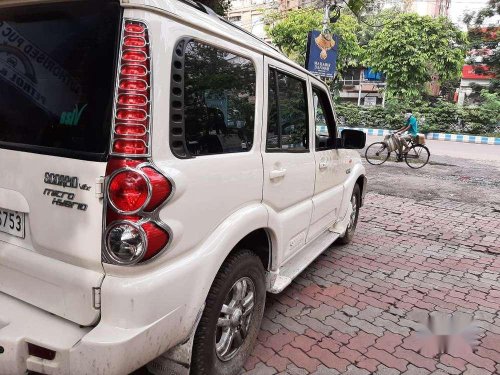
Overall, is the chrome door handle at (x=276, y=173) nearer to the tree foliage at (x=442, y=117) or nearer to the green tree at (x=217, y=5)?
the green tree at (x=217, y=5)

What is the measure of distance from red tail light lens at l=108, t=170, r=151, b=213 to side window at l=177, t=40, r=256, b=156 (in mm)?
341

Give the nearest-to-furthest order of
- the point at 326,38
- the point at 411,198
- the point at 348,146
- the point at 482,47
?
the point at 348,146, the point at 411,198, the point at 326,38, the point at 482,47

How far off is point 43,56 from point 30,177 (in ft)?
1.83

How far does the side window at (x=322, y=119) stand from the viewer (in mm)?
3533

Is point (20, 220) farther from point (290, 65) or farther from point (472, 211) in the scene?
point (472, 211)

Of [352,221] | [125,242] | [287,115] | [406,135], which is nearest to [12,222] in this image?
[125,242]

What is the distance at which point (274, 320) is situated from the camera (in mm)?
3164

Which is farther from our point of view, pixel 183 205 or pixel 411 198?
pixel 411 198

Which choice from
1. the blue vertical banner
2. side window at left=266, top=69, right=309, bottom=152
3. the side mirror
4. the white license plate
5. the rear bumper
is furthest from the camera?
the blue vertical banner

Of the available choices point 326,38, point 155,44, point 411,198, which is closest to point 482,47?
point 326,38

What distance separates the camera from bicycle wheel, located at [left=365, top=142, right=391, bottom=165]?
12337mm

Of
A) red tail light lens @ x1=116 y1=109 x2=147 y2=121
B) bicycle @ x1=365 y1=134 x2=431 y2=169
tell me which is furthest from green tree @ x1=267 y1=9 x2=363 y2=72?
red tail light lens @ x1=116 y1=109 x2=147 y2=121

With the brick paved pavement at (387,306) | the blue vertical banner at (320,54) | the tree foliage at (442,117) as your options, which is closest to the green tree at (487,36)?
the tree foliage at (442,117)

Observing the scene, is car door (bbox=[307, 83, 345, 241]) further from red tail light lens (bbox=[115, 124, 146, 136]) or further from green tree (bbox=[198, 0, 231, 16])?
green tree (bbox=[198, 0, 231, 16])
